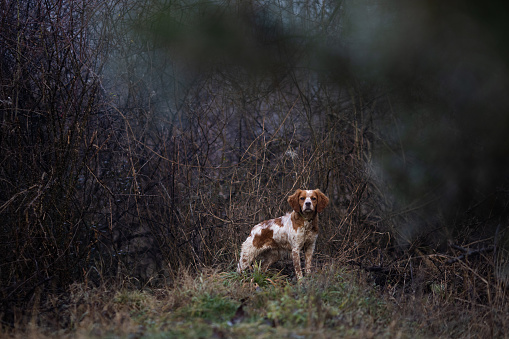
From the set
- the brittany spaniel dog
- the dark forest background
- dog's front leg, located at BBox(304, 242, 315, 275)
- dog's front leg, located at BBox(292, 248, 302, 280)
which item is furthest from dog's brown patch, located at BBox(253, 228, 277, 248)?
the dark forest background

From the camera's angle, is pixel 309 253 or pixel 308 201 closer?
pixel 308 201

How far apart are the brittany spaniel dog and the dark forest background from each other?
70cm

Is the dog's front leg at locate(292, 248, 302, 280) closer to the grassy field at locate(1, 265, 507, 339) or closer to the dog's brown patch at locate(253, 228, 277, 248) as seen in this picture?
the grassy field at locate(1, 265, 507, 339)

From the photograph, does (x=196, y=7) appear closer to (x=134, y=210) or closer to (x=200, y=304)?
(x=134, y=210)

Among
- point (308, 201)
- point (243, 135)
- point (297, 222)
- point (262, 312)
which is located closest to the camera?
point (262, 312)

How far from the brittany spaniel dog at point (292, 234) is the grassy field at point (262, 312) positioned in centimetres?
26

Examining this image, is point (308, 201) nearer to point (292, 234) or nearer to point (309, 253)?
point (292, 234)

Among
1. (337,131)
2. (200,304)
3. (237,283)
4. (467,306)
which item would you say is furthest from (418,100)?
(200,304)

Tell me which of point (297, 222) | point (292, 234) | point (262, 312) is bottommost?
point (262, 312)

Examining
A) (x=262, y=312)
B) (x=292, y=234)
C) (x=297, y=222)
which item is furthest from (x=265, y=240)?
(x=262, y=312)

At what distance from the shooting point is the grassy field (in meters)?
3.80

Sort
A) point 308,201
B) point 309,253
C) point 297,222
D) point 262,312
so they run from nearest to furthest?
point 262,312 → point 308,201 → point 297,222 → point 309,253

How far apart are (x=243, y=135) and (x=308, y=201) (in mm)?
3983

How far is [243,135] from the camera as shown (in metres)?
8.99
